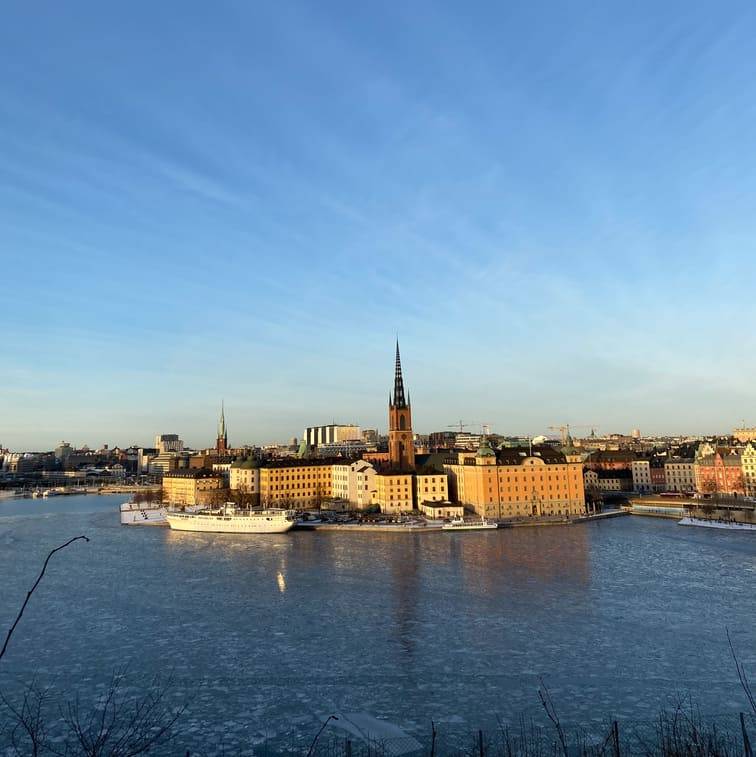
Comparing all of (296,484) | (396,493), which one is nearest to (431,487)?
(396,493)

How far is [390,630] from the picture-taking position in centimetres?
1493

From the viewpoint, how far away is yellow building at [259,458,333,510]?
159 ft

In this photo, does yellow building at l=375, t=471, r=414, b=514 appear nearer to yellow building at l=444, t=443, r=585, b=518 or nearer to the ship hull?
yellow building at l=444, t=443, r=585, b=518

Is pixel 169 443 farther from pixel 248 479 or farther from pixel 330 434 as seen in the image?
pixel 248 479

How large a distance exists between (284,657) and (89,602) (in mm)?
8333

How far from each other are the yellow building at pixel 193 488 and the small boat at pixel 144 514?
198cm

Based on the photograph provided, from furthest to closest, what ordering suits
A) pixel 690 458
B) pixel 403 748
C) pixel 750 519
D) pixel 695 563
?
pixel 690 458 < pixel 750 519 < pixel 695 563 < pixel 403 748

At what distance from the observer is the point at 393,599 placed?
1811cm

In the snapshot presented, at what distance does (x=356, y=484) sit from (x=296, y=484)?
6563mm

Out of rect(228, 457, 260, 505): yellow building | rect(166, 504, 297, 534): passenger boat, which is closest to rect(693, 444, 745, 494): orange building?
rect(166, 504, 297, 534): passenger boat

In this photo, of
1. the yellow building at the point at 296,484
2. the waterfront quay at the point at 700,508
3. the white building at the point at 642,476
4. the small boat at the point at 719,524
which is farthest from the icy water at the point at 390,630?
the white building at the point at 642,476

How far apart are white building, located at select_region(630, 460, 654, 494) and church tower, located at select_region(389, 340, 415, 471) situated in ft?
75.4

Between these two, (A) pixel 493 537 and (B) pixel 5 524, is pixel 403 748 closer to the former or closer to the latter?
(A) pixel 493 537

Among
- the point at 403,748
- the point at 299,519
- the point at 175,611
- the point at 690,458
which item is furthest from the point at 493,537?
the point at 690,458
